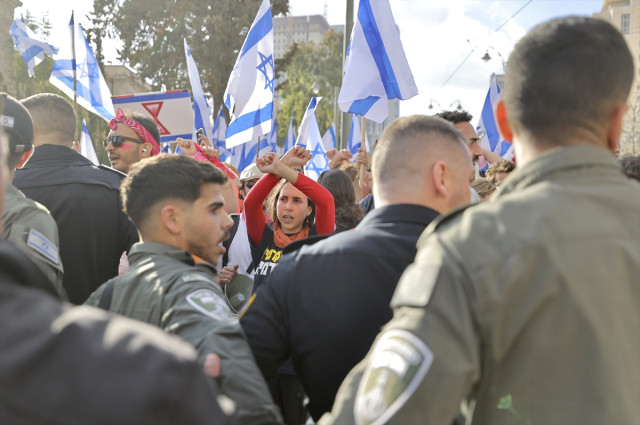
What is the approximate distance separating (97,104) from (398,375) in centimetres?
836

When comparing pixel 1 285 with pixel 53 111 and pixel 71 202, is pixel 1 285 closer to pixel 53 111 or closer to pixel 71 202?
pixel 71 202

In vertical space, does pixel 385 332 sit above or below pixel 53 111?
below

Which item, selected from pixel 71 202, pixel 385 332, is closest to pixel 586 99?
pixel 385 332

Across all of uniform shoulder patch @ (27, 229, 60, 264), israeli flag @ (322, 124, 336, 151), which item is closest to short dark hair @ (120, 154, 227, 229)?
uniform shoulder patch @ (27, 229, 60, 264)

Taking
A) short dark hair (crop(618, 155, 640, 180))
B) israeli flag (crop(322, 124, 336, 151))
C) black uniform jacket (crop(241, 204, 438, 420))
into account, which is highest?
short dark hair (crop(618, 155, 640, 180))

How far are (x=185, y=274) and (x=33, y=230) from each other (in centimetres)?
103

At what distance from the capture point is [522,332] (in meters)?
1.65

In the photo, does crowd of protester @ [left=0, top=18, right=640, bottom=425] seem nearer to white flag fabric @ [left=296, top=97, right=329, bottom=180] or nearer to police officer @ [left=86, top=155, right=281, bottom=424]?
police officer @ [left=86, top=155, right=281, bottom=424]

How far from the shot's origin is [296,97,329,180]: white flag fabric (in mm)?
10852

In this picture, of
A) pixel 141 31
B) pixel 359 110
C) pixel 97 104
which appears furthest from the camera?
pixel 141 31

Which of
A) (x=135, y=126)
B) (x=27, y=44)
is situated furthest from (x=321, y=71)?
(x=135, y=126)

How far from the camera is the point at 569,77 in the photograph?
1.78 meters

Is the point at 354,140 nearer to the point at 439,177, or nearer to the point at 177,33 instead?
the point at 439,177

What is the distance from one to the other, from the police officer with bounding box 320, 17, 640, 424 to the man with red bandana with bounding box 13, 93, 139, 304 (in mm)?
2654
